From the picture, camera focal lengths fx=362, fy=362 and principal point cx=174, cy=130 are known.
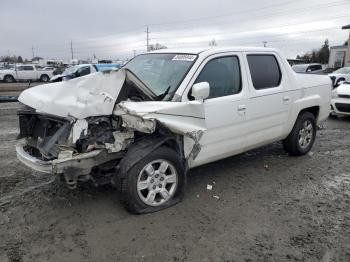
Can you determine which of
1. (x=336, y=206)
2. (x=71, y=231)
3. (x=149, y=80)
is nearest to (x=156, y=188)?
(x=71, y=231)

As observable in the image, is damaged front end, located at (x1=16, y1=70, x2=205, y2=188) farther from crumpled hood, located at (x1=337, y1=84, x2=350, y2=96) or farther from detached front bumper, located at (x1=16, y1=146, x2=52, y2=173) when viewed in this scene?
crumpled hood, located at (x1=337, y1=84, x2=350, y2=96)

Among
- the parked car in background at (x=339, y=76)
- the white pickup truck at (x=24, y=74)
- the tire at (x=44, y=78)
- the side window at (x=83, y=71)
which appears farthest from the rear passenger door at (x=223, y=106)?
the tire at (x=44, y=78)

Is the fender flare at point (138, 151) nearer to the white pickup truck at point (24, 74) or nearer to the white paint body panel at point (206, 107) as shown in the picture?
the white paint body panel at point (206, 107)

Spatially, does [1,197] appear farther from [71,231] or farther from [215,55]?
[215,55]

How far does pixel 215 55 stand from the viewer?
4.73 metres

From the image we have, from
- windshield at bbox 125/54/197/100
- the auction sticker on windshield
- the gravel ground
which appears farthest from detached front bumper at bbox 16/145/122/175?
the auction sticker on windshield

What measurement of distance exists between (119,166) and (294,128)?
3.45 metres

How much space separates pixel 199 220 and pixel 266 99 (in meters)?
2.16

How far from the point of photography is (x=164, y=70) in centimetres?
477

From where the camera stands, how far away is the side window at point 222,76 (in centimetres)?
459

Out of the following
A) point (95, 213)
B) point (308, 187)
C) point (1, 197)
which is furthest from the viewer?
point (308, 187)

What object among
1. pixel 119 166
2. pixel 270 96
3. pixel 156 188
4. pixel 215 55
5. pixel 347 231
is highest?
pixel 215 55

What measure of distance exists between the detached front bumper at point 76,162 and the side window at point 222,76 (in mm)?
1452

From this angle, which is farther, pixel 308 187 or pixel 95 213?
pixel 308 187
